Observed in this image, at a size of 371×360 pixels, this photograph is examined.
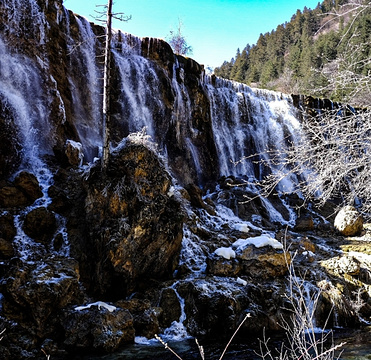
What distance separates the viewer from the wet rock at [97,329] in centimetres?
642

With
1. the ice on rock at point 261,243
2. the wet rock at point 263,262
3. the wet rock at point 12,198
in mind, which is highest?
the wet rock at point 12,198

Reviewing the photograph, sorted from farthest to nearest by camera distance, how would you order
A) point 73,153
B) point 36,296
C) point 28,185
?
point 73,153
point 28,185
point 36,296

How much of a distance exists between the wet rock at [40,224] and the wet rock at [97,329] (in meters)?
3.02

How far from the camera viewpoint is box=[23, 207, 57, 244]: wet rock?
357 inches

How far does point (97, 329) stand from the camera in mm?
6566

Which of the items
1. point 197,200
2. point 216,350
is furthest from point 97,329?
point 197,200

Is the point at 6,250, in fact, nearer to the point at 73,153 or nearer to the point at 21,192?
the point at 21,192

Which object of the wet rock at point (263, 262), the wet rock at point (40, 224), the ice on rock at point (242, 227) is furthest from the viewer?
the ice on rock at point (242, 227)

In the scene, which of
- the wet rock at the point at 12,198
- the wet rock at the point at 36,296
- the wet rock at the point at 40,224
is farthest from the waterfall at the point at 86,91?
the wet rock at the point at 36,296

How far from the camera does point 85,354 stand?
6332 mm

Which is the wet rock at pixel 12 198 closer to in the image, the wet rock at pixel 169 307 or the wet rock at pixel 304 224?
the wet rock at pixel 169 307

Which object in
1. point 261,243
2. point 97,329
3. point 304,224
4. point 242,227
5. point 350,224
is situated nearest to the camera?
point 97,329

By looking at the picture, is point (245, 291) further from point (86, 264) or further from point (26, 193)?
point (26, 193)

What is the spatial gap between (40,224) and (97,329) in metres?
4.08
